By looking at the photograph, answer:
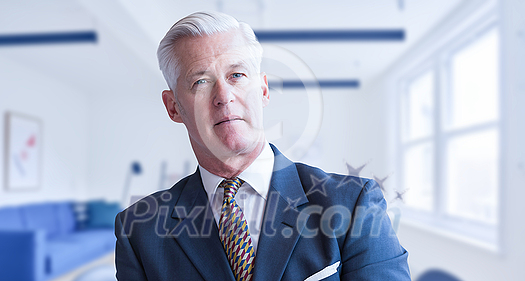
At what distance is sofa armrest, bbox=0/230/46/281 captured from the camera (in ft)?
7.12

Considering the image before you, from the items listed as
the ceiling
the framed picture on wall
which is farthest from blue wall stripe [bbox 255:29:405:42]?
the framed picture on wall

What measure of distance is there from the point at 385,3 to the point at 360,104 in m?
0.80

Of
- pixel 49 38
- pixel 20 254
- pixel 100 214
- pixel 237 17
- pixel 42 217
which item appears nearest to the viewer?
pixel 237 17

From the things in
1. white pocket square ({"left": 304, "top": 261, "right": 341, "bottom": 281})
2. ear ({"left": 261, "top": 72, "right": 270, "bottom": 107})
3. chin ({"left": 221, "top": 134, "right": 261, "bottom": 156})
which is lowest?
white pocket square ({"left": 304, "top": 261, "right": 341, "bottom": 281})

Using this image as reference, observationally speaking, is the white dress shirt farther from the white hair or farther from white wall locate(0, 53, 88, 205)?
white wall locate(0, 53, 88, 205)

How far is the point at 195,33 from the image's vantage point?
0.45m

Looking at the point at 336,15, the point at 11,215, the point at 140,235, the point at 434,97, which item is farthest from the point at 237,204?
the point at 11,215

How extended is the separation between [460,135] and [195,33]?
1.50 meters

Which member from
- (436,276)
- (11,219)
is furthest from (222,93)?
(11,219)

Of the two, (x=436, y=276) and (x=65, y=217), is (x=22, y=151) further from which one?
(x=436, y=276)

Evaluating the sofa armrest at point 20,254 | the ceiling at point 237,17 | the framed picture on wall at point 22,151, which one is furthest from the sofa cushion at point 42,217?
the ceiling at point 237,17

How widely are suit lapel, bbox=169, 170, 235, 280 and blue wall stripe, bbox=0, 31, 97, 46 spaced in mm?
1684

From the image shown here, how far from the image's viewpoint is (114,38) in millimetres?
2211

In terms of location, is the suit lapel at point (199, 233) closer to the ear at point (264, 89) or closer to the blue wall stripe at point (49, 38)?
the ear at point (264, 89)
